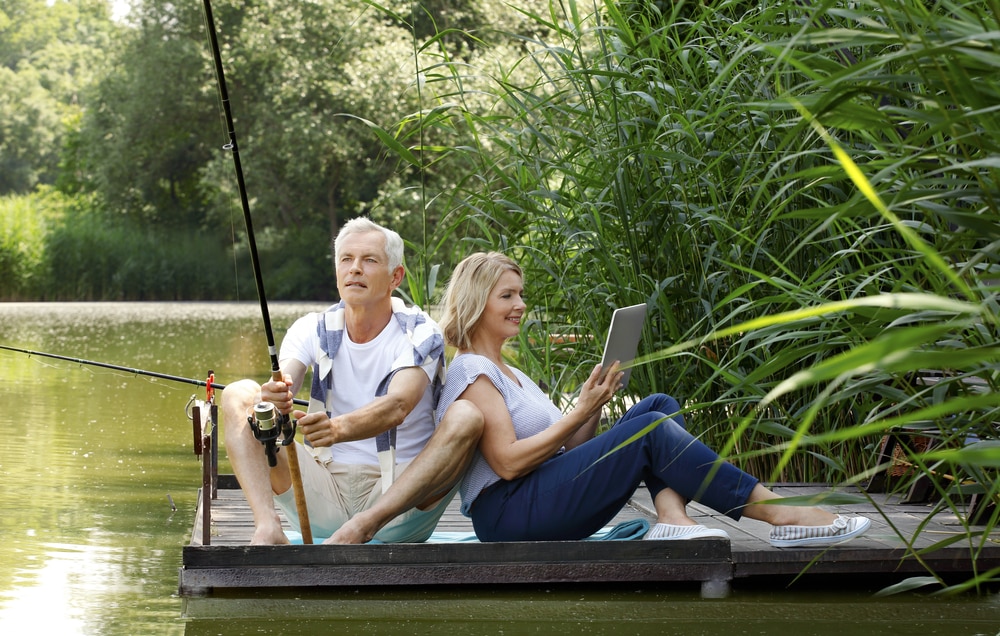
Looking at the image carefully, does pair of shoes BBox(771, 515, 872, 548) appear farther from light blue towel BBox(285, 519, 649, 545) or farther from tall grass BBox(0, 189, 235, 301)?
tall grass BBox(0, 189, 235, 301)

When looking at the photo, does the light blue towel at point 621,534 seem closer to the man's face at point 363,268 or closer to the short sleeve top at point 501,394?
the short sleeve top at point 501,394

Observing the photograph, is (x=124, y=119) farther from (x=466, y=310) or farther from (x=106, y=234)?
(x=466, y=310)

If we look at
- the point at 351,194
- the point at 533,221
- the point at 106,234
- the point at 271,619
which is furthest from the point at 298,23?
the point at 271,619

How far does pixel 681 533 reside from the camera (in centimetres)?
369

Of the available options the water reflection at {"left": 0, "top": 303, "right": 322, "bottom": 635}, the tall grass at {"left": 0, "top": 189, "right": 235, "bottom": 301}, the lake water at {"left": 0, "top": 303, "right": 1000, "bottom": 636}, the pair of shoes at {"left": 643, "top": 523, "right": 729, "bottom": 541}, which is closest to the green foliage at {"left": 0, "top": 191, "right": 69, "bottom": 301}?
the tall grass at {"left": 0, "top": 189, "right": 235, "bottom": 301}

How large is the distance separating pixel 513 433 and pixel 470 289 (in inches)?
17.2

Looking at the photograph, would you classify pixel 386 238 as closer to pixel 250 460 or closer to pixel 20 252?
pixel 250 460

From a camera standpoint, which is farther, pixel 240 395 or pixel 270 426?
pixel 240 395

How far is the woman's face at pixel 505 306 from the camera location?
12.3 feet

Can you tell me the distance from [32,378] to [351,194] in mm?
20780

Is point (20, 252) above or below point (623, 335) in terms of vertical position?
above

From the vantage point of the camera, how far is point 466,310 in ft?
12.3

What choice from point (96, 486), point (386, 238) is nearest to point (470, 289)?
point (386, 238)

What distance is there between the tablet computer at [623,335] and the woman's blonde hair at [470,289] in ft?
1.26
